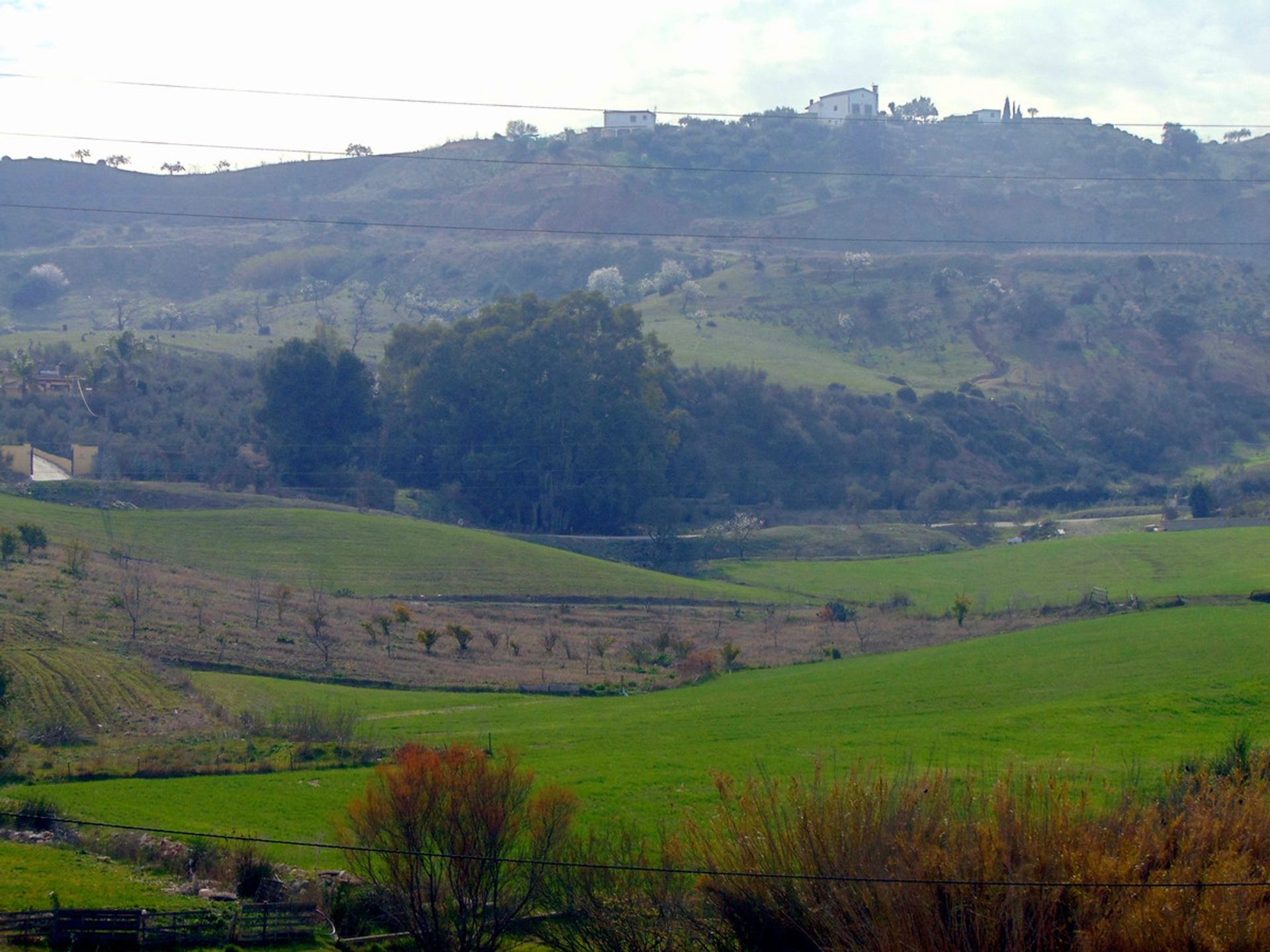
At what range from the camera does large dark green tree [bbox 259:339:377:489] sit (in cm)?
7856

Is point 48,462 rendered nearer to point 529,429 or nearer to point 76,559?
point 76,559

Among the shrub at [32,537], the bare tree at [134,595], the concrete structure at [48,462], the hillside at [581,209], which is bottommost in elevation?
the bare tree at [134,595]

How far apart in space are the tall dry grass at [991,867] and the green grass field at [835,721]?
2.07 meters

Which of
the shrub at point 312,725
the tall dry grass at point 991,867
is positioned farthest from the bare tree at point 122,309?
the tall dry grass at point 991,867

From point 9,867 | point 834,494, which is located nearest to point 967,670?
point 9,867

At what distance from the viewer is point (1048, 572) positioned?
61500 millimetres

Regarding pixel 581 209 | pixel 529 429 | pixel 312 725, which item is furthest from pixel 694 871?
pixel 581 209

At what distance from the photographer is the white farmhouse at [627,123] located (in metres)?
192

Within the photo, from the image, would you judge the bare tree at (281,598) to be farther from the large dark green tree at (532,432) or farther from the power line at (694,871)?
the large dark green tree at (532,432)

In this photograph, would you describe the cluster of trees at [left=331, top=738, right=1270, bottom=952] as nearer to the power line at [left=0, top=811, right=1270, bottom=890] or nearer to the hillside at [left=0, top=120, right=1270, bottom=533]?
the power line at [left=0, top=811, right=1270, bottom=890]

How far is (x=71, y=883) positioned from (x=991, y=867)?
12265 mm

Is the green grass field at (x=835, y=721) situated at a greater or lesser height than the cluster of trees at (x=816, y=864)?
lesser

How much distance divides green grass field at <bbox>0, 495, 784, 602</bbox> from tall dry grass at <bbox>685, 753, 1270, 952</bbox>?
39180 mm

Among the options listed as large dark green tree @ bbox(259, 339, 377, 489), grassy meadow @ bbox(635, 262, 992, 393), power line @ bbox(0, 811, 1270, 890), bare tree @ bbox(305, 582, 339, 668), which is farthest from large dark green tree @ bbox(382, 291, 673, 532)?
power line @ bbox(0, 811, 1270, 890)
